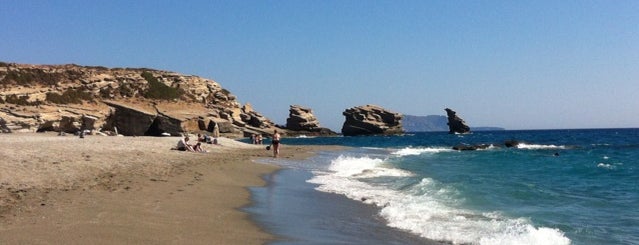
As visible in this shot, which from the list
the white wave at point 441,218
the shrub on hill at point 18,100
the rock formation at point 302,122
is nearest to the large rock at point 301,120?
the rock formation at point 302,122

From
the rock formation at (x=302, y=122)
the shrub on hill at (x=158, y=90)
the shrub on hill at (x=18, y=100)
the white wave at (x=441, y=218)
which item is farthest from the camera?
the rock formation at (x=302, y=122)

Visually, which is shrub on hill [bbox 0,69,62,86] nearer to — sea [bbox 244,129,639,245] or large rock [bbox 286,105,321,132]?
sea [bbox 244,129,639,245]

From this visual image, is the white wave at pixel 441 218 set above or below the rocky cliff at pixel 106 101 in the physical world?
below

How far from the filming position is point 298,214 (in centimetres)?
1045

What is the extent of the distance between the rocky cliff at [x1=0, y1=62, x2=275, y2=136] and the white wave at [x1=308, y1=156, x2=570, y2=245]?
32855mm

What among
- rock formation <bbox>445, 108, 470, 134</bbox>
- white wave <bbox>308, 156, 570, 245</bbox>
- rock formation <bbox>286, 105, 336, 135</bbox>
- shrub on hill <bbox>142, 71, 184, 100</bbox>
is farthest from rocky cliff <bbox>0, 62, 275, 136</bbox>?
rock formation <bbox>445, 108, 470, 134</bbox>

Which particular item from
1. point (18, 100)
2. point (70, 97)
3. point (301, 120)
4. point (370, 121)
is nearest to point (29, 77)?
point (70, 97)

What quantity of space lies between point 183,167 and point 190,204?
26.4 ft

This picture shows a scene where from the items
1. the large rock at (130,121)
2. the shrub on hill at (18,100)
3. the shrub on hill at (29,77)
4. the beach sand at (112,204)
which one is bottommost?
the beach sand at (112,204)

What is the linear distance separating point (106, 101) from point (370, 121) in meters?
67.9

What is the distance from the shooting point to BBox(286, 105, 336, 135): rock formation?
10694 cm

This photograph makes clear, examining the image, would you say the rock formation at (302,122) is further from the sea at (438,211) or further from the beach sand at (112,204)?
the beach sand at (112,204)

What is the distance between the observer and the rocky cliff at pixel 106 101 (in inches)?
1687

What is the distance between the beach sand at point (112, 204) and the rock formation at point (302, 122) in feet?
299
